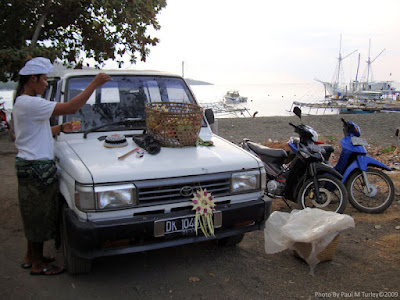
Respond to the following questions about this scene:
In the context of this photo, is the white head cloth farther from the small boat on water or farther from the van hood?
the small boat on water

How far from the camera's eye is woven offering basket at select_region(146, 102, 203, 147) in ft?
11.3

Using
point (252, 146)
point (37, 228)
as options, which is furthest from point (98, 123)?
point (252, 146)

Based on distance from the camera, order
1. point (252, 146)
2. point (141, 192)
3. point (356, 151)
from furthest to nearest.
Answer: point (252, 146)
point (356, 151)
point (141, 192)

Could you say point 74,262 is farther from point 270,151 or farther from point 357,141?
point 357,141

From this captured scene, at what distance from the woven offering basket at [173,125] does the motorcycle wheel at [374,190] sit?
2791 millimetres

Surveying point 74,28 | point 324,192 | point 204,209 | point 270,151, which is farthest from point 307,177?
point 74,28

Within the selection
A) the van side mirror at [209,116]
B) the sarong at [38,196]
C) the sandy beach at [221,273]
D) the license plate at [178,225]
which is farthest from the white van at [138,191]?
the van side mirror at [209,116]

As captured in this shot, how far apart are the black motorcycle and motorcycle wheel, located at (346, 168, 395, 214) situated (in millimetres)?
224

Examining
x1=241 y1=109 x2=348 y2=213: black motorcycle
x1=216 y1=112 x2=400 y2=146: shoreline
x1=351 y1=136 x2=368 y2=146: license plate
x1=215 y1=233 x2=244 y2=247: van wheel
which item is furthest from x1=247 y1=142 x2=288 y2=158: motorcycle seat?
x1=216 y1=112 x2=400 y2=146: shoreline

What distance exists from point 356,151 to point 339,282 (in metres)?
2.38

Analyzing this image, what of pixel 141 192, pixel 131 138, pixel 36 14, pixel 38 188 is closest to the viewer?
pixel 141 192

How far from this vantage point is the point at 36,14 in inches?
405

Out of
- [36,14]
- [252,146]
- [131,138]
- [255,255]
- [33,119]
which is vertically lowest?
[255,255]

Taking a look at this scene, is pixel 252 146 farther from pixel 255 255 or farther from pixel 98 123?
pixel 98 123
